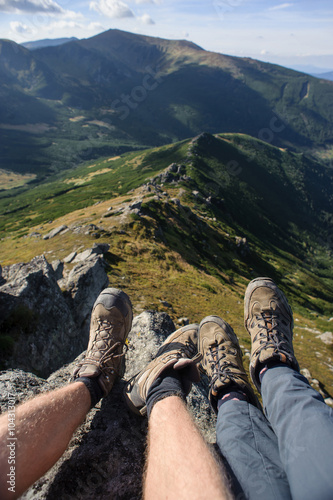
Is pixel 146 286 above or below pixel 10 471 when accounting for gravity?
below

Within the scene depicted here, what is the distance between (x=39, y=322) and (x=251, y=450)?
Result: 233 inches

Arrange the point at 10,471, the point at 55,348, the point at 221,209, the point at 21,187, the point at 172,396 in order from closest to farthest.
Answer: the point at 10,471 < the point at 172,396 < the point at 55,348 < the point at 221,209 < the point at 21,187

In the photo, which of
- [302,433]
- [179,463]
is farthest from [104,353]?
[302,433]

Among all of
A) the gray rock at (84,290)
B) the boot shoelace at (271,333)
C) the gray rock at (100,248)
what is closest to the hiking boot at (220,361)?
the boot shoelace at (271,333)

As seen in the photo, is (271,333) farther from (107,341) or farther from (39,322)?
(39,322)

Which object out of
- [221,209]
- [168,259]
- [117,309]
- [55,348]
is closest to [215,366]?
[117,309]

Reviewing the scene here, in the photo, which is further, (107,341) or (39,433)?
(107,341)

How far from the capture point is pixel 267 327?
5.67m

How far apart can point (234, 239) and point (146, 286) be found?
115 feet

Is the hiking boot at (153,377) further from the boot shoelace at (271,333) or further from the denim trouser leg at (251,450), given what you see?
the boot shoelace at (271,333)

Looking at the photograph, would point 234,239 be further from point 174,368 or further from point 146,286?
point 174,368

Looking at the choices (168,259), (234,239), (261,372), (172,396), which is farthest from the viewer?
(234,239)

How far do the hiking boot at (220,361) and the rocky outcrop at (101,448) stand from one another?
692mm

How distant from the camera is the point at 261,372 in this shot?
4.64 meters
